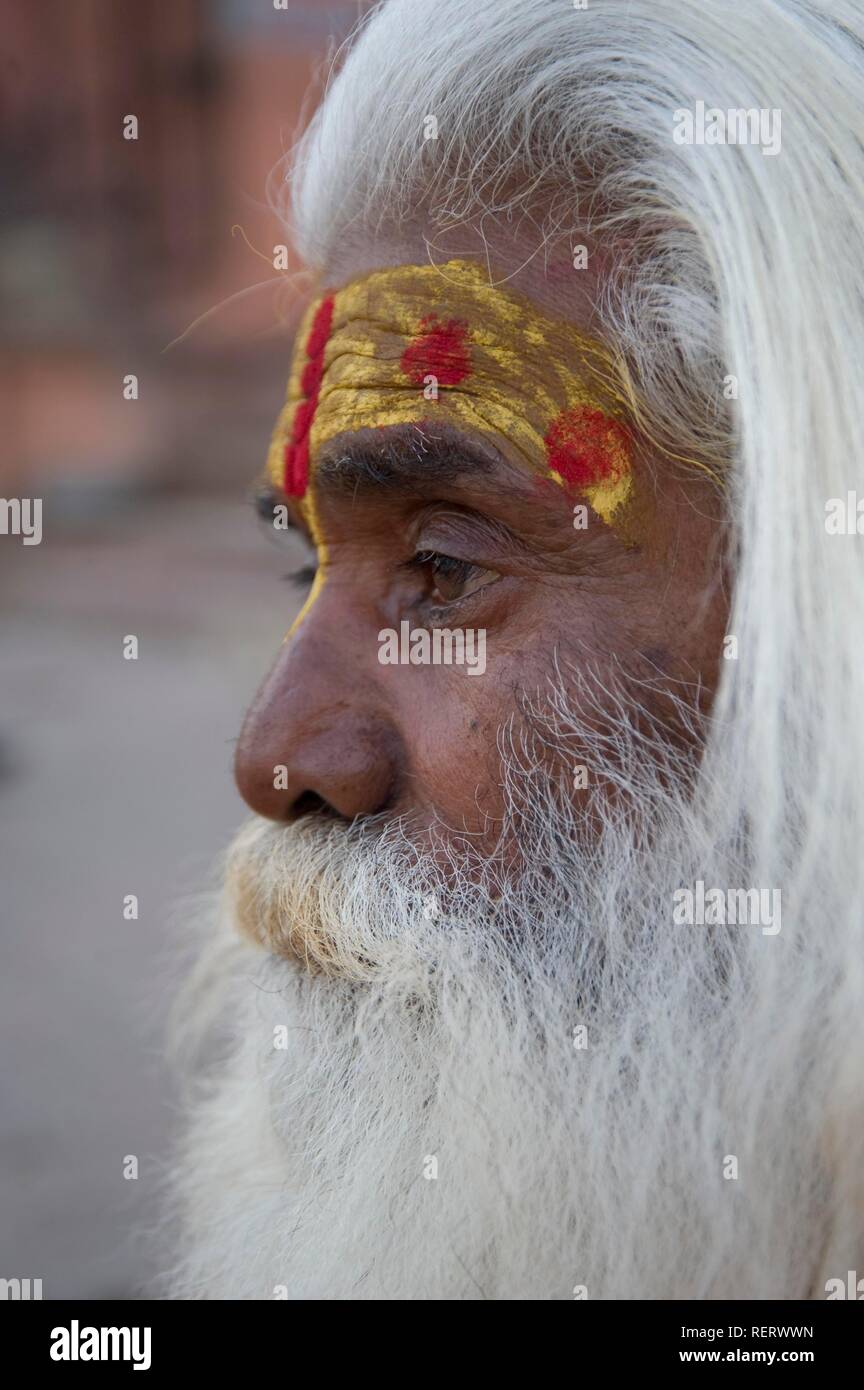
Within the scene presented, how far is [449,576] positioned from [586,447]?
251 millimetres

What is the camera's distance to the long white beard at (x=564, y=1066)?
4.82ft

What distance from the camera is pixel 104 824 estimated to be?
6234 mm

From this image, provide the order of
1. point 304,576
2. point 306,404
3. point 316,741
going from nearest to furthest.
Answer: point 316,741 → point 306,404 → point 304,576

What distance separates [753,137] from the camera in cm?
151

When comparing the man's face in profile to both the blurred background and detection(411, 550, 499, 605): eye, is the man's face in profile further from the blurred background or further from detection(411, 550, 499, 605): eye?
the blurred background

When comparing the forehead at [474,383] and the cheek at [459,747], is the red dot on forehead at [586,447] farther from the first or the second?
the cheek at [459,747]

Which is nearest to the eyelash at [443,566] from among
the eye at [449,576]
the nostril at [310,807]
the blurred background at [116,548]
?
the eye at [449,576]

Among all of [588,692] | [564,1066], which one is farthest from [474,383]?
[564,1066]

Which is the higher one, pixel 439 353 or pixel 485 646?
pixel 439 353

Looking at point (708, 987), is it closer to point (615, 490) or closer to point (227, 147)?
point (615, 490)

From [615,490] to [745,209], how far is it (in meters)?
0.35

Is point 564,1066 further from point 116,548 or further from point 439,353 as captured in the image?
point 116,548

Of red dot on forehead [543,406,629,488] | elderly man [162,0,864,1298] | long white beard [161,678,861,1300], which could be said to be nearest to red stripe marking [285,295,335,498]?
elderly man [162,0,864,1298]

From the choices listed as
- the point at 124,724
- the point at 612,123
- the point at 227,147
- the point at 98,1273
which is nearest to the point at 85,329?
the point at 227,147
